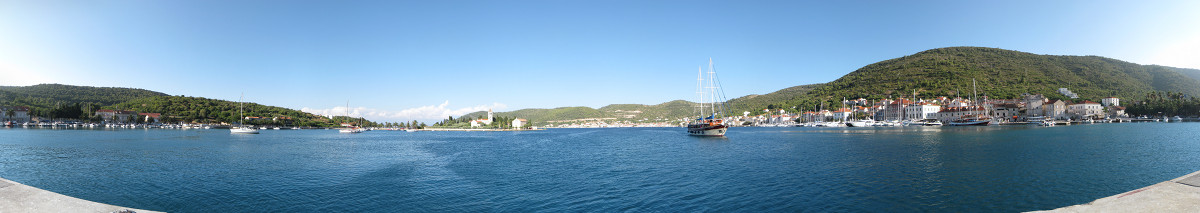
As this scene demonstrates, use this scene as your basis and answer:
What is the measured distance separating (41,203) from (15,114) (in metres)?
166

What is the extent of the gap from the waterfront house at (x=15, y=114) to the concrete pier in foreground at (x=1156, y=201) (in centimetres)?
17662

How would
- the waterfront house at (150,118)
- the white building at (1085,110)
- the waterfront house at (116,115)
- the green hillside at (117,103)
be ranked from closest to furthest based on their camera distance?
1. the white building at (1085,110)
2. the green hillside at (117,103)
3. the waterfront house at (116,115)
4. the waterfront house at (150,118)

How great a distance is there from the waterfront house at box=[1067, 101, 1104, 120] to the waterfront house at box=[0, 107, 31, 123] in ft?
799

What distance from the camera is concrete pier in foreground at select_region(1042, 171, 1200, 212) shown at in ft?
27.2

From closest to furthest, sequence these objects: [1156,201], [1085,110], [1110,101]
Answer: [1156,201], [1085,110], [1110,101]

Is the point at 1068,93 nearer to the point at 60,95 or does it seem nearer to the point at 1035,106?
the point at 1035,106

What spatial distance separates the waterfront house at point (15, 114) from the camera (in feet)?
370

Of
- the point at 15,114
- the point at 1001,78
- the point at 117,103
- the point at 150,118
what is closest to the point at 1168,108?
the point at 1001,78

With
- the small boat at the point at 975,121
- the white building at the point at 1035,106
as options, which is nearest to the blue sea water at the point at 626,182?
the small boat at the point at 975,121

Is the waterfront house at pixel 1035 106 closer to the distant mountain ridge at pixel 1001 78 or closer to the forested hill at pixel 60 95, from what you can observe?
the distant mountain ridge at pixel 1001 78

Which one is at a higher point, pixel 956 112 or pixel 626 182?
pixel 956 112

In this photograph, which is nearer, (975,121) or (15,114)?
(975,121)

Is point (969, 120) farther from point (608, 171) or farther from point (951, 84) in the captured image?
point (608, 171)

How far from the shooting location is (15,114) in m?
115
